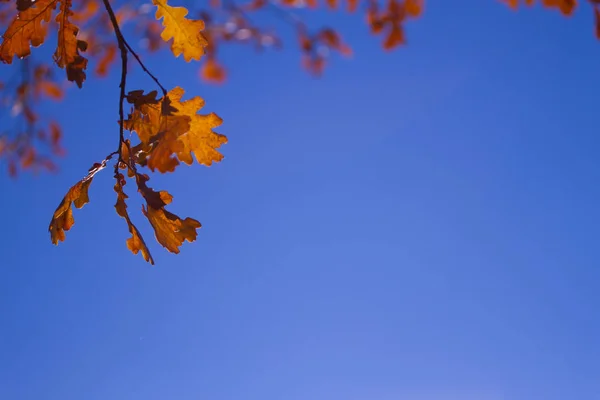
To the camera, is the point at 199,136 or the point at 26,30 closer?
the point at 26,30

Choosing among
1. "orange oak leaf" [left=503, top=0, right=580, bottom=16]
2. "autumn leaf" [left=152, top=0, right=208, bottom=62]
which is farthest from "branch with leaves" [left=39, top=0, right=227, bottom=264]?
"orange oak leaf" [left=503, top=0, right=580, bottom=16]

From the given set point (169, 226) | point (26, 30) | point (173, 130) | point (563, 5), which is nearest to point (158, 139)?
point (173, 130)

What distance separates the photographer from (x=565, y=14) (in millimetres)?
2193

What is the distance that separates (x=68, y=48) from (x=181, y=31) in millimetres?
457

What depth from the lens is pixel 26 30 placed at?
1929 mm

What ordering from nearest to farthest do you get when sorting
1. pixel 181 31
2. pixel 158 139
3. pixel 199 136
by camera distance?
pixel 158 139 < pixel 181 31 < pixel 199 136

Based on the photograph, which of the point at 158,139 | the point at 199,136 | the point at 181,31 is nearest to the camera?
the point at 158,139

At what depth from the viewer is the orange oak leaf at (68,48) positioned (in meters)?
1.86

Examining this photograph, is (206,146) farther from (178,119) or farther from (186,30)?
(186,30)

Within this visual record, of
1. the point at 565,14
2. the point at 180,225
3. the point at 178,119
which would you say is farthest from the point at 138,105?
the point at 565,14

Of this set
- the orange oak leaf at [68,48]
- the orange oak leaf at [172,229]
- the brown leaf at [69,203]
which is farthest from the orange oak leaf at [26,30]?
the orange oak leaf at [172,229]

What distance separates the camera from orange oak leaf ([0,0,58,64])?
1896mm

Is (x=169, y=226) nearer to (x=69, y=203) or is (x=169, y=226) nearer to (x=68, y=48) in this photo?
(x=69, y=203)

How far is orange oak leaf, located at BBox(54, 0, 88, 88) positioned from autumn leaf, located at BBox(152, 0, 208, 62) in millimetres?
344
